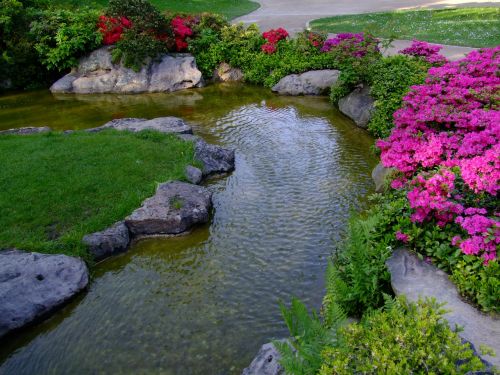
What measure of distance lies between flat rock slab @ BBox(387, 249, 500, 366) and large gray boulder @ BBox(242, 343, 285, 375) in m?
1.72

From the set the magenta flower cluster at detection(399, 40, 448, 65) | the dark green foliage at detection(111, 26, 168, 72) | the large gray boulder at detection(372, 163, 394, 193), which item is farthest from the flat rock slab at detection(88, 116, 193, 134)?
the magenta flower cluster at detection(399, 40, 448, 65)

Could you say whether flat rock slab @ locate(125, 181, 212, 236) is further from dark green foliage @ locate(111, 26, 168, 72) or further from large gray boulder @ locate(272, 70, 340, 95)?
dark green foliage @ locate(111, 26, 168, 72)

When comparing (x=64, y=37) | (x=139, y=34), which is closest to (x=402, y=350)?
(x=139, y=34)

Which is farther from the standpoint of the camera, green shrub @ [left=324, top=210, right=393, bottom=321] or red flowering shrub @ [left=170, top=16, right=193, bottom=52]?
red flowering shrub @ [left=170, top=16, right=193, bottom=52]

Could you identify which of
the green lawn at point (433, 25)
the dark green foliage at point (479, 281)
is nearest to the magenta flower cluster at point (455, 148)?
the dark green foliage at point (479, 281)

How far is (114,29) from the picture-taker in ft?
67.2

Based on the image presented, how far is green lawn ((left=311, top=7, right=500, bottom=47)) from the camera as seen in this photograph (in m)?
20.8

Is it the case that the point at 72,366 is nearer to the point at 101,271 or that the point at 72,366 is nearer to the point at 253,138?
the point at 101,271

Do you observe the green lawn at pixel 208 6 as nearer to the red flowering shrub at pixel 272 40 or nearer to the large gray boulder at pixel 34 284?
the red flowering shrub at pixel 272 40

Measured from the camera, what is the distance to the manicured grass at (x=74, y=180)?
8.70m

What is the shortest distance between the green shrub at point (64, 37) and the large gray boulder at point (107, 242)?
1432cm

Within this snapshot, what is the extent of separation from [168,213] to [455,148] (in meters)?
5.47

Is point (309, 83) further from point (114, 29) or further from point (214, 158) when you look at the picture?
point (114, 29)

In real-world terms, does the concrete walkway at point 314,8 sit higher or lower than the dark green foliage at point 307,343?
higher
